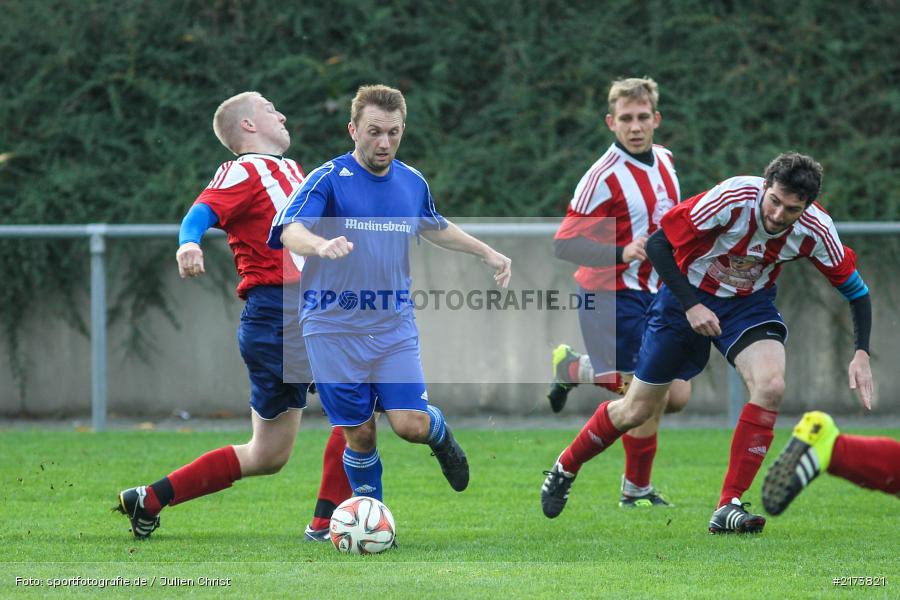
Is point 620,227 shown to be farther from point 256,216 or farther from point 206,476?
point 206,476

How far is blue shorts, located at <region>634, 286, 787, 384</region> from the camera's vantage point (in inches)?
234

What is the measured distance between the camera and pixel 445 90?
12.3 meters

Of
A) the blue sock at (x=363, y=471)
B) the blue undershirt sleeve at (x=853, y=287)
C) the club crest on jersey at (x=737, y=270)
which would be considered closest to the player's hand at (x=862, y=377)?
the blue undershirt sleeve at (x=853, y=287)

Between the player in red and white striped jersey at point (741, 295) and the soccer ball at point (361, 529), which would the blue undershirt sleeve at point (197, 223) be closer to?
the soccer ball at point (361, 529)

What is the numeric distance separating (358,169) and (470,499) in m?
2.33

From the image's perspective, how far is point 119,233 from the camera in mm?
10117

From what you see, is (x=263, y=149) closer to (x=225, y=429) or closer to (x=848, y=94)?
(x=225, y=429)

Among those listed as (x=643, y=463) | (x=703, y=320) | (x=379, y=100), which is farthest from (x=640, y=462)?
(x=379, y=100)

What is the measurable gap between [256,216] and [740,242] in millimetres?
2229

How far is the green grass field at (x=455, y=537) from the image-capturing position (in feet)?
15.3

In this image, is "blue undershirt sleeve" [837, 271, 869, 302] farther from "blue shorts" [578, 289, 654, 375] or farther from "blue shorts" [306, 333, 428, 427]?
"blue shorts" [306, 333, 428, 427]

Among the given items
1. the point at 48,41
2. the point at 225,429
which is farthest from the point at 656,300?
the point at 48,41

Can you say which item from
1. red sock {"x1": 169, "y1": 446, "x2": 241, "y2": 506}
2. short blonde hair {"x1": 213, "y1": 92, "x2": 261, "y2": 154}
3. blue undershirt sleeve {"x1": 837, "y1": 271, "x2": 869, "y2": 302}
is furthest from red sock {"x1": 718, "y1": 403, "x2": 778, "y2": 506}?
short blonde hair {"x1": 213, "y1": 92, "x2": 261, "y2": 154}

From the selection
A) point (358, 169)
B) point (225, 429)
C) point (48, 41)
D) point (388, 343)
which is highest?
point (48, 41)
